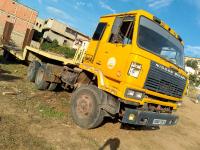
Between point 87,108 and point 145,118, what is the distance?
1.58 metres

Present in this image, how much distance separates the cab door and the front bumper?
0.85 meters

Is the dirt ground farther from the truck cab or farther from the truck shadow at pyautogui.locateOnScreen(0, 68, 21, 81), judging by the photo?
the truck cab

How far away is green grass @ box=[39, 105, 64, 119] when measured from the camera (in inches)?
281

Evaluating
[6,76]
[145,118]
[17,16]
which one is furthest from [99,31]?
[17,16]

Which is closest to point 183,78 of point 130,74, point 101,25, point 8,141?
point 130,74

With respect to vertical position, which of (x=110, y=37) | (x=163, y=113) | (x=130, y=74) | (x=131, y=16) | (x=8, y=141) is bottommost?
(x=8, y=141)

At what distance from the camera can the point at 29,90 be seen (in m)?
9.39

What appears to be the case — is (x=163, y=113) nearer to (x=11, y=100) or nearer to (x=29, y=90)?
(x=11, y=100)

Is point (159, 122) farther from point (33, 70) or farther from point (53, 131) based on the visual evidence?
point (33, 70)

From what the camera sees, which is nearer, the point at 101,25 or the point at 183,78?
the point at 183,78

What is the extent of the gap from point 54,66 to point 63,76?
61cm

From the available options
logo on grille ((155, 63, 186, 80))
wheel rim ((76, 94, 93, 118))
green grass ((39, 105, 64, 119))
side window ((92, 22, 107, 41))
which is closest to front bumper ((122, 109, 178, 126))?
logo on grille ((155, 63, 186, 80))

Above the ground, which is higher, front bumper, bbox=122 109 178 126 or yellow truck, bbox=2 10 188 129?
yellow truck, bbox=2 10 188 129

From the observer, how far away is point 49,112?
7.39m
